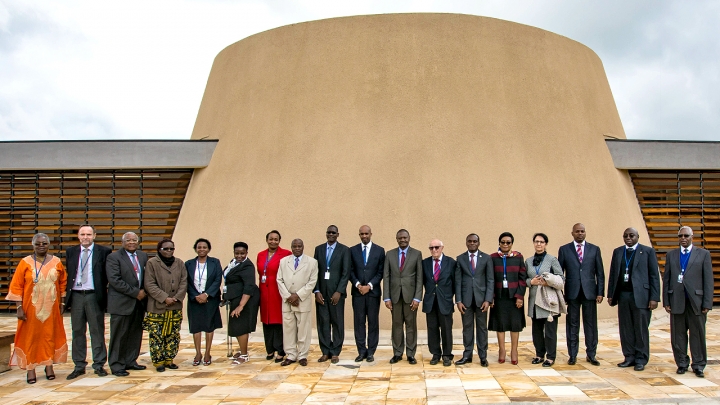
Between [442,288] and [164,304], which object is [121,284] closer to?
[164,304]

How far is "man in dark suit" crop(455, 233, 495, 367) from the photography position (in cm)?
680

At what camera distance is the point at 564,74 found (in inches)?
389

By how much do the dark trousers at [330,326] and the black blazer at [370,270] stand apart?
0.98 feet

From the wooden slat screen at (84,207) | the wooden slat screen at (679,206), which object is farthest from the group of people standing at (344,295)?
the wooden slat screen at (679,206)

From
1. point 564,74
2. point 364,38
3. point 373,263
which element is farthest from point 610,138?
point 373,263

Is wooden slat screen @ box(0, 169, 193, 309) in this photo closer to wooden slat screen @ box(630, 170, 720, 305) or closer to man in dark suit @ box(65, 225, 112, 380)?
man in dark suit @ box(65, 225, 112, 380)

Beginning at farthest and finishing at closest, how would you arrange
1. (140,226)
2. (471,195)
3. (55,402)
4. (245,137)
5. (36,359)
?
(140,226) → (245,137) → (471,195) → (36,359) → (55,402)

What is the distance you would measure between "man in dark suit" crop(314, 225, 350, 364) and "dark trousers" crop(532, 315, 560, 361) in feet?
7.38

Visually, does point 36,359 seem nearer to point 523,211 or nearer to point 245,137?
point 245,137

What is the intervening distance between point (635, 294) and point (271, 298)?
4149 millimetres

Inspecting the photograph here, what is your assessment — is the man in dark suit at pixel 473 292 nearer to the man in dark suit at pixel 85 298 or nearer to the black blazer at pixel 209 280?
the black blazer at pixel 209 280

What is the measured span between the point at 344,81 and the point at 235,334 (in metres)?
4.22

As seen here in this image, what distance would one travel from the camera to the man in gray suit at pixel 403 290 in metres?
6.95

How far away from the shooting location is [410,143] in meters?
8.84
